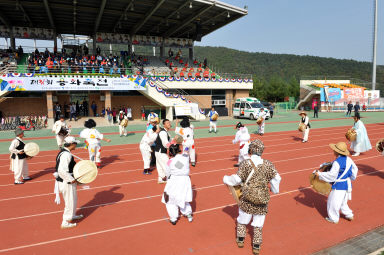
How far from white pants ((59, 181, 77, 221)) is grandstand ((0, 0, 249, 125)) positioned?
19.1 metres

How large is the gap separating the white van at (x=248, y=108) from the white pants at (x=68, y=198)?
22.0 metres

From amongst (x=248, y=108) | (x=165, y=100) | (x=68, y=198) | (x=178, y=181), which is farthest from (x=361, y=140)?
(x=165, y=100)

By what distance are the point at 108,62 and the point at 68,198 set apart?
967 inches

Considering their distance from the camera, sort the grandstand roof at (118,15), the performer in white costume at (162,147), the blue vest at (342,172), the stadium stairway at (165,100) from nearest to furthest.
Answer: the blue vest at (342,172)
the performer in white costume at (162,147)
the stadium stairway at (165,100)
the grandstand roof at (118,15)

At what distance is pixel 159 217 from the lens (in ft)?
17.5

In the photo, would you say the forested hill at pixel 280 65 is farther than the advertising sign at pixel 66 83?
Yes

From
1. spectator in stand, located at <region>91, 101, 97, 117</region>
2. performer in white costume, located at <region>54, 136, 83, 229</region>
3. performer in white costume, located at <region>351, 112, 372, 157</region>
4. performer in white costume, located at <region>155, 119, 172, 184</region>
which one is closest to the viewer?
performer in white costume, located at <region>54, 136, 83, 229</region>

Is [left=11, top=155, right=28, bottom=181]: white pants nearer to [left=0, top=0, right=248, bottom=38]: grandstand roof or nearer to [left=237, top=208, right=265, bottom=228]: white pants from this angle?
[left=237, top=208, right=265, bottom=228]: white pants

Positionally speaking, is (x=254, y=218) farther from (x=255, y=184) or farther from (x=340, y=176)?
Answer: (x=340, y=176)

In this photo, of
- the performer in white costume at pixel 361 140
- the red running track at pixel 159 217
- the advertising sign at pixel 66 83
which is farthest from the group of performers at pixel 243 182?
the advertising sign at pixel 66 83

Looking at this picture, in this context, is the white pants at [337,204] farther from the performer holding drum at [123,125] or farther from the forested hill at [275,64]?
the forested hill at [275,64]

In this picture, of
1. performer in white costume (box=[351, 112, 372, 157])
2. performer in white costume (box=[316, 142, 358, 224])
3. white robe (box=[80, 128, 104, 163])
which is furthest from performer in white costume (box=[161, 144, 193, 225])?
performer in white costume (box=[351, 112, 372, 157])

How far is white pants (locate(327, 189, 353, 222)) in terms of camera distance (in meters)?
4.87

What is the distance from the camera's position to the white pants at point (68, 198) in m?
4.77
